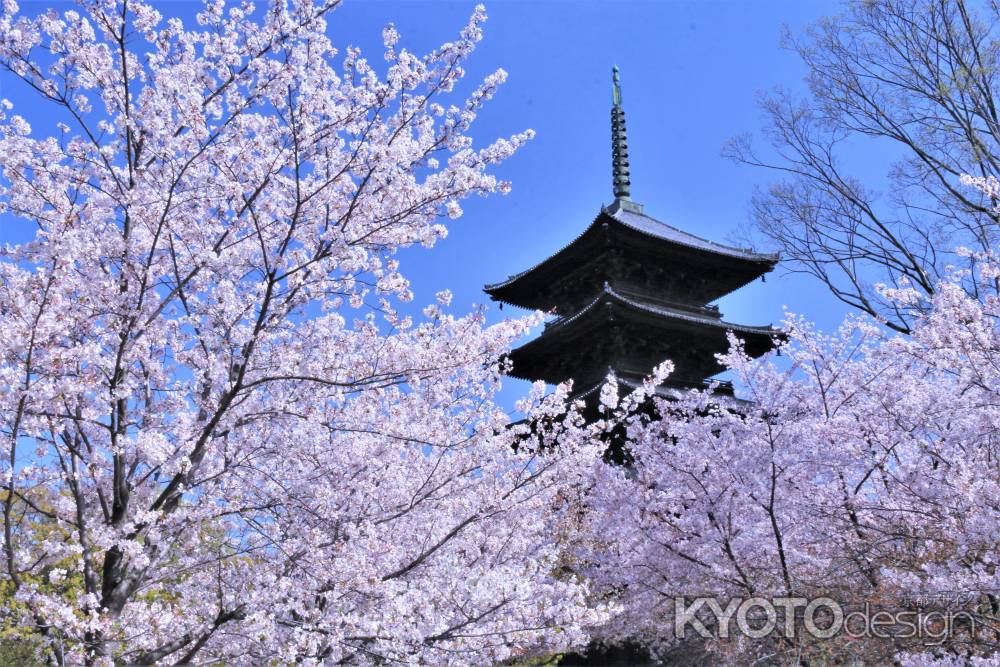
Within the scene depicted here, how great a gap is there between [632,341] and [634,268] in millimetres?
2530

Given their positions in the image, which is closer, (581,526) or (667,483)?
(667,483)

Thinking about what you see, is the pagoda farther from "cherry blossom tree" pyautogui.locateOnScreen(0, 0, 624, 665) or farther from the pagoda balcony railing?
"cherry blossom tree" pyautogui.locateOnScreen(0, 0, 624, 665)

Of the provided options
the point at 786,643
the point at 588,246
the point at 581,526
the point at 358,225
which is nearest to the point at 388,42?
the point at 358,225

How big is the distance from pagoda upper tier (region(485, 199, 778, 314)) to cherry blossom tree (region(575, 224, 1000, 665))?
398 inches

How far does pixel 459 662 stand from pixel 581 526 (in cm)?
935

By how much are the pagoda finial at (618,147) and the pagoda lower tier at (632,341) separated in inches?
233

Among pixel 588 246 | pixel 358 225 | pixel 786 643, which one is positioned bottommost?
pixel 786 643

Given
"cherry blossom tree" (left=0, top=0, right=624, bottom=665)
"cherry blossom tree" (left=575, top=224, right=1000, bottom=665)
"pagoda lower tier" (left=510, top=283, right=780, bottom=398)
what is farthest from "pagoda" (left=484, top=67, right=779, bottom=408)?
"cherry blossom tree" (left=0, top=0, right=624, bottom=665)

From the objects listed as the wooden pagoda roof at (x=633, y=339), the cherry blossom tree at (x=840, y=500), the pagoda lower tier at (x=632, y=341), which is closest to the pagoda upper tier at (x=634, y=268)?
the pagoda lower tier at (x=632, y=341)

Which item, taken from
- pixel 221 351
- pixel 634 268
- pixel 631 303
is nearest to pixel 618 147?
pixel 634 268

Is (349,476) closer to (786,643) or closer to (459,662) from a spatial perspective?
(459,662)

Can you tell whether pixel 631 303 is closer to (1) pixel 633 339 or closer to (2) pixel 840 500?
(1) pixel 633 339

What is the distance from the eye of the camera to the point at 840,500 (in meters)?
7.92

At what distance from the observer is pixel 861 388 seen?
9570 mm
